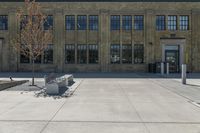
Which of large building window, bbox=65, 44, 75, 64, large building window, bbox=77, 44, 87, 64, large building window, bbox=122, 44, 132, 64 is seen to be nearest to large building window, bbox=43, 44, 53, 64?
large building window, bbox=65, 44, 75, 64

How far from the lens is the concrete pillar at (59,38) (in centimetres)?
4162

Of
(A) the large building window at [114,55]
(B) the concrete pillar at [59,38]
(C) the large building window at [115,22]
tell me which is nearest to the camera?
(B) the concrete pillar at [59,38]

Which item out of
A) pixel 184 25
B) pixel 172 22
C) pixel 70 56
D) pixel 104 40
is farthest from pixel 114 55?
pixel 184 25

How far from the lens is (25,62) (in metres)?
42.0

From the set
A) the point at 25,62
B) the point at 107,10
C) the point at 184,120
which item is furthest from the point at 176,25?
the point at 184,120

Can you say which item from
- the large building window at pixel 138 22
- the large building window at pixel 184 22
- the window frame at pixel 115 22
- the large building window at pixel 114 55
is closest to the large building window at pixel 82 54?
the large building window at pixel 114 55

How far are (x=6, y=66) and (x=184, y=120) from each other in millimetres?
34055

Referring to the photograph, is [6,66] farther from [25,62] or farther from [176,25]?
[176,25]

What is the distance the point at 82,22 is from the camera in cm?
4203

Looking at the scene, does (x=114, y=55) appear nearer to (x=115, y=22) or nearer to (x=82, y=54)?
(x=82, y=54)

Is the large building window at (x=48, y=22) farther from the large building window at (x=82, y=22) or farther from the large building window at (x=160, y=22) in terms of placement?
the large building window at (x=160, y=22)

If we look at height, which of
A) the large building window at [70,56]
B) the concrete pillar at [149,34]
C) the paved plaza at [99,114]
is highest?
the concrete pillar at [149,34]

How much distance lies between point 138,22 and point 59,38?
967 centimetres

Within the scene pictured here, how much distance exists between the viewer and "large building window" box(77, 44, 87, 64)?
137 ft
